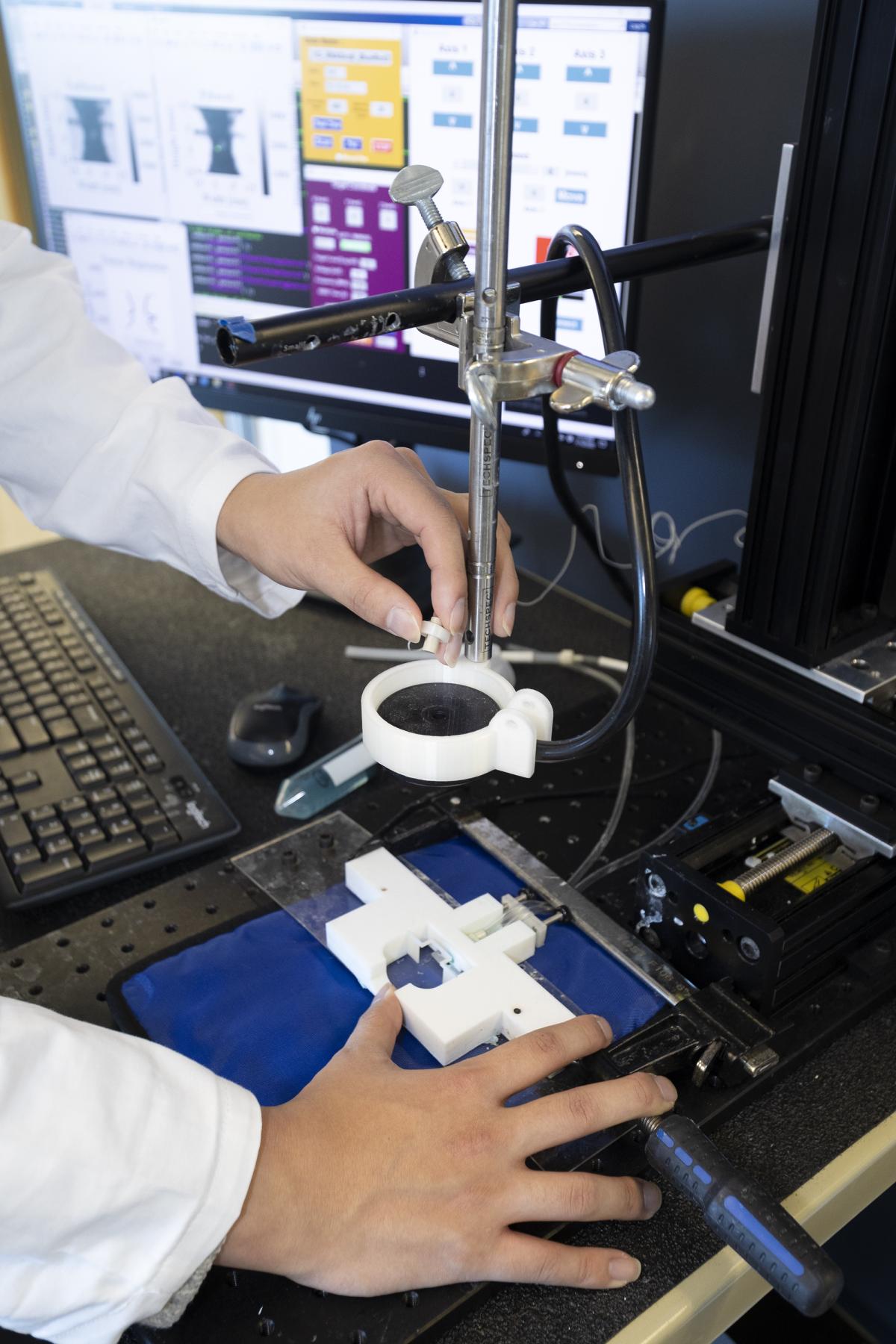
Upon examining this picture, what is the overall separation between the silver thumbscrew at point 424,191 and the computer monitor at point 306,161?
0.39 metres

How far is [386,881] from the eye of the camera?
2.29 feet

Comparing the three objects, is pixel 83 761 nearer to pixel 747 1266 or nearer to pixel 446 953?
pixel 446 953

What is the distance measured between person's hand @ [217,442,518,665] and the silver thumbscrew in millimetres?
136

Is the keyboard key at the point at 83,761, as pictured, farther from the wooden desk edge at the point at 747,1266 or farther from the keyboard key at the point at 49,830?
the wooden desk edge at the point at 747,1266

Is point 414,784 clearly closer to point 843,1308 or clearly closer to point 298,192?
point 298,192

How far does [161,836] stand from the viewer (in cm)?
82

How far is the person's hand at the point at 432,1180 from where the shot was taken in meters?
0.51

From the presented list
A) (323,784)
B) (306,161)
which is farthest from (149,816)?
(306,161)

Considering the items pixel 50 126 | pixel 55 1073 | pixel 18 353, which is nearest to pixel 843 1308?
pixel 55 1073

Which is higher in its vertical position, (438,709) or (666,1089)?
(438,709)

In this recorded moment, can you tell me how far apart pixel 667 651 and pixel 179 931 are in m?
0.42

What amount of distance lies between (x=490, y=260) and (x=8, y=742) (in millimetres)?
623

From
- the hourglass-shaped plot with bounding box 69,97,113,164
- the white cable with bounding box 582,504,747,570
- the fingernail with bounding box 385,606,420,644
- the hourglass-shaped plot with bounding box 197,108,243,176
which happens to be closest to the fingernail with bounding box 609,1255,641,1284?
the fingernail with bounding box 385,606,420,644

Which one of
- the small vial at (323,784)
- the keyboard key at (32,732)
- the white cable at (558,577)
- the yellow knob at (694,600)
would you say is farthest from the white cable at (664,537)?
the keyboard key at (32,732)
